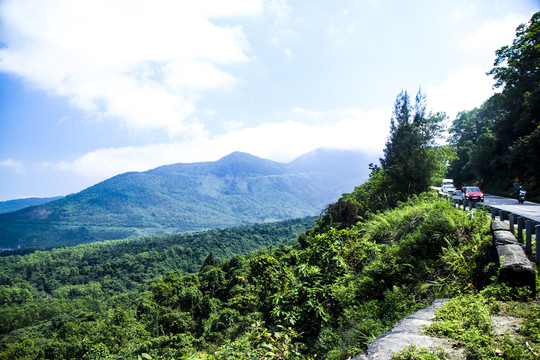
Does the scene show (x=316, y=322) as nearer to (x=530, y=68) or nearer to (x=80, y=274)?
(x=530, y=68)

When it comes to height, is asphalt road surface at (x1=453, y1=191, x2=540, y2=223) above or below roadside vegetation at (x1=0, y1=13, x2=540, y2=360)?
below

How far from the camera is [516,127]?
2745 cm

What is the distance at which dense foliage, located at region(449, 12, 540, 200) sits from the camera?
2339cm

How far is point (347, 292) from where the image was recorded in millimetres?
5457

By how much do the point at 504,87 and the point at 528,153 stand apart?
37.1 feet

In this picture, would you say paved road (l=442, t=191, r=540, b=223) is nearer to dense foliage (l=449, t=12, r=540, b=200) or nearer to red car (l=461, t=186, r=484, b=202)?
red car (l=461, t=186, r=484, b=202)

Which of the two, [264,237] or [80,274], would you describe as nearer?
[80,274]

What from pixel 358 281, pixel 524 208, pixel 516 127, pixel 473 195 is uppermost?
pixel 516 127

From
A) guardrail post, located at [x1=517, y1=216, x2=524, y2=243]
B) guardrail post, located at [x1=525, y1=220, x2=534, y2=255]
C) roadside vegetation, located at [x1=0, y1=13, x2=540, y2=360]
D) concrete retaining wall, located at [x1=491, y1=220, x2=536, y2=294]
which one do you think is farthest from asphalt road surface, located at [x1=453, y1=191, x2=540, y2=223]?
concrete retaining wall, located at [x1=491, y1=220, x2=536, y2=294]

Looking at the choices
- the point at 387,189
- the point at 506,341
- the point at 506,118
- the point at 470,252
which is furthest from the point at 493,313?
the point at 506,118

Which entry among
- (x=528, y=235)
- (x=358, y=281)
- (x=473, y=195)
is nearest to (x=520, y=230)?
(x=528, y=235)

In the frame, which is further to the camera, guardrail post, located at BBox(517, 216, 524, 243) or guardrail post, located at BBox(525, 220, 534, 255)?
guardrail post, located at BBox(517, 216, 524, 243)

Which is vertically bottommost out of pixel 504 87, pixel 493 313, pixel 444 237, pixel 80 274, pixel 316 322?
pixel 80 274

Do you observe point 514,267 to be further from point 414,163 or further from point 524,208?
point 524,208
